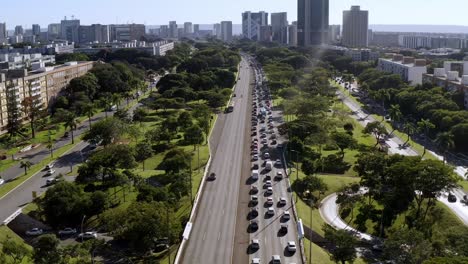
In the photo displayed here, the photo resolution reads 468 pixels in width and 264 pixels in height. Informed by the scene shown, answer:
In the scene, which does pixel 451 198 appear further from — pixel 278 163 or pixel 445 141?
pixel 278 163

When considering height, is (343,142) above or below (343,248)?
above

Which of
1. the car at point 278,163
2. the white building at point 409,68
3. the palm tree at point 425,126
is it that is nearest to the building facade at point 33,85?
the car at point 278,163

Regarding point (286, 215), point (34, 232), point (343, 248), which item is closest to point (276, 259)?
point (343, 248)

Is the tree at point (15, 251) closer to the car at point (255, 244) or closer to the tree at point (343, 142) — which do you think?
the car at point (255, 244)

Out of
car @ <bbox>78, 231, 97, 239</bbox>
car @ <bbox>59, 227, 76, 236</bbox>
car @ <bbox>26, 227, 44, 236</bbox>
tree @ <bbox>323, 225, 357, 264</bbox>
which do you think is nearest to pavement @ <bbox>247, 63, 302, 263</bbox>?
tree @ <bbox>323, 225, 357, 264</bbox>

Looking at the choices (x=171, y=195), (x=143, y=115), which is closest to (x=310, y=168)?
(x=171, y=195)

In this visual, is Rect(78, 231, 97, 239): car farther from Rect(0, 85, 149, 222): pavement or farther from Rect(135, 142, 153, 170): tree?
Rect(135, 142, 153, 170): tree
